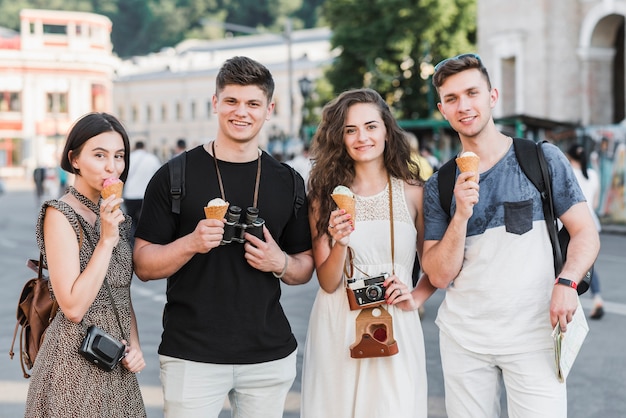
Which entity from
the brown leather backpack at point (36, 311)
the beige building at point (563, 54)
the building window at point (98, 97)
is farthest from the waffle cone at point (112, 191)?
the building window at point (98, 97)

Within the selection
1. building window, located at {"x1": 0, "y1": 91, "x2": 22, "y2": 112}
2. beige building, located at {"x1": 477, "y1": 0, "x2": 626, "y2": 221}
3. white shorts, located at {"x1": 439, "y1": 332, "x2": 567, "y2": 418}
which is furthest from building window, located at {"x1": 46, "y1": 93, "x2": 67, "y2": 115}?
white shorts, located at {"x1": 439, "y1": 332, "x2": 567, "y2": 418}

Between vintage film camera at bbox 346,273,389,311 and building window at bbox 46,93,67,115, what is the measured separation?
74.0 meters

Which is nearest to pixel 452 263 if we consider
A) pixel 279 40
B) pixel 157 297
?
pixel 157 297

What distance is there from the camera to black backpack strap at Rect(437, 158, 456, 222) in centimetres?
369

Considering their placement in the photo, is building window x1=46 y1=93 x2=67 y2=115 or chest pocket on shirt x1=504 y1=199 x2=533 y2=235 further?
building window x1=46 y1=93 x2=67 y2=115

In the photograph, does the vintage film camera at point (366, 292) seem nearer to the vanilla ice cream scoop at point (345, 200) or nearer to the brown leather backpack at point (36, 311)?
the vanilla ice cream scoop at point (345, 200)

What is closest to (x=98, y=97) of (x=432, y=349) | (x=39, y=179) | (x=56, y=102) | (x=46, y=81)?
(x=56, y=102)

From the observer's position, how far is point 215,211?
321 centimetres

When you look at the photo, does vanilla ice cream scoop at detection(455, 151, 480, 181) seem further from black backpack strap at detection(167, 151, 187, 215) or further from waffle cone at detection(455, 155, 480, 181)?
black backpack strap at detection(167, 151, 187, 215)

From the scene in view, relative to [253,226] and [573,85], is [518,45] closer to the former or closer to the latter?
[573,85]

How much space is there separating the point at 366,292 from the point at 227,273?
64 cm

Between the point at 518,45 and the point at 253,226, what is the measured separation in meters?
26.9

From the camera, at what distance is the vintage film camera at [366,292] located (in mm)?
3684

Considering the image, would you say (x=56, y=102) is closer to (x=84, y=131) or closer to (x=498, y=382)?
(x=84, y=131)
